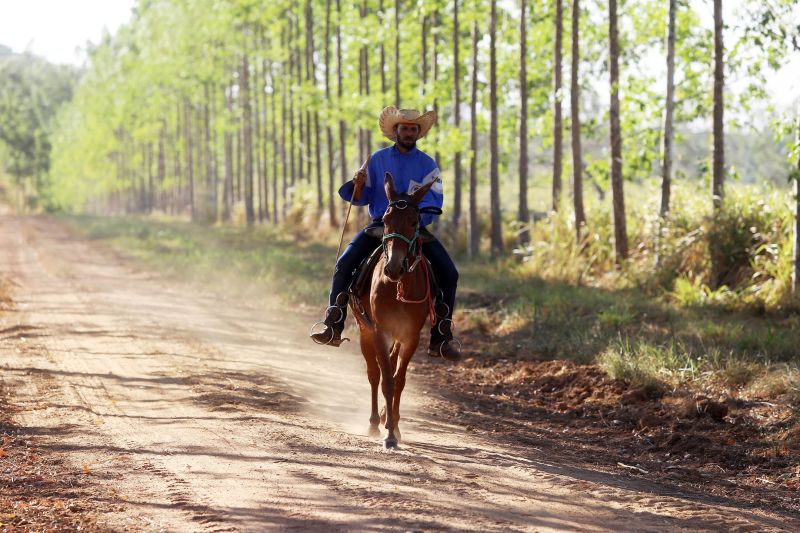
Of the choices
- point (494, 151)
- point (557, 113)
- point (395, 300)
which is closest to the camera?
point (395, 300)

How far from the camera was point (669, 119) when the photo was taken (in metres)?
19.1

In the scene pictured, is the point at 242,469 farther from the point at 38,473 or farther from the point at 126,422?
the point at 126,422

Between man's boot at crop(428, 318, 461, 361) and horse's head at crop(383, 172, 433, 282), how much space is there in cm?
117

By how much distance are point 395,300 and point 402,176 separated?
1264 mm

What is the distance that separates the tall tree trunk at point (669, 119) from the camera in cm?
1895

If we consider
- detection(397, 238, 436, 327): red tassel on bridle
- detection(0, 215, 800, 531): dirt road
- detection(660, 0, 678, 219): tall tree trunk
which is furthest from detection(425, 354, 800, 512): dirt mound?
detection(660, 0, 678, 219): tall tree trunk

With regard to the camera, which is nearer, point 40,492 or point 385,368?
point 40,492

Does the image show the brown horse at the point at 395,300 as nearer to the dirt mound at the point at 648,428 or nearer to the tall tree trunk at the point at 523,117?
the dirt mound at the point at 648,428

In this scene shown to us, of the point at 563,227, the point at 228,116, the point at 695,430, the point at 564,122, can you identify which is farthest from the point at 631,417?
the point at 228,116

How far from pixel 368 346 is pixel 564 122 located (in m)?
18.3

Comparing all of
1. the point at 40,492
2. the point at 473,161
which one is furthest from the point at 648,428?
the point at 473,161

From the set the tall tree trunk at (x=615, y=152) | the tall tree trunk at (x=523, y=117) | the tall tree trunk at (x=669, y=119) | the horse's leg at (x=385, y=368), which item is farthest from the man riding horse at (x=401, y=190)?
the tall tree trunk at (x=523, y=117)

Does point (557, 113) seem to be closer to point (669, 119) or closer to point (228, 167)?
point (669, 119)

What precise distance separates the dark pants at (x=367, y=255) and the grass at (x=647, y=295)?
3190 millimetres
